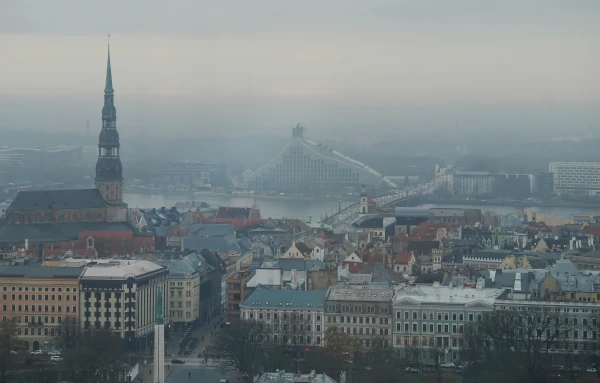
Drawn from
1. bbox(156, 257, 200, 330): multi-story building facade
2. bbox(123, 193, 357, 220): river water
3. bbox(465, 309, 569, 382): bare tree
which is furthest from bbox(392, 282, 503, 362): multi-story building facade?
bbox(123, 193, 357, 220): river water

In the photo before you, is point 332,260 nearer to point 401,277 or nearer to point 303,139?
point 401,277

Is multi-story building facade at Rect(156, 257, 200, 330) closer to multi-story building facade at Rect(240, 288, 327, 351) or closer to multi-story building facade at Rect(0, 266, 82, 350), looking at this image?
multi-story building facade at Rect(240, 288, 327, 351)

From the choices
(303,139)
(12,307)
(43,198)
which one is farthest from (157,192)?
(12,307)

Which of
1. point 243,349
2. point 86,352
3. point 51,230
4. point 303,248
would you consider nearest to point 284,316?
point 243,349

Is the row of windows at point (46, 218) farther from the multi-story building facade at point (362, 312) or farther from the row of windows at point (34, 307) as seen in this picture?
the multi-story building facade at point (362, 312)

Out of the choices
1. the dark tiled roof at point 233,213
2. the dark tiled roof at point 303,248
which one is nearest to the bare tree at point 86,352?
the dark tiled roof at point 303,248

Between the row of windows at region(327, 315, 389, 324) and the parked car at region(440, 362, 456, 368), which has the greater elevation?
the row of windows at region(327, 315, 389, 324)
